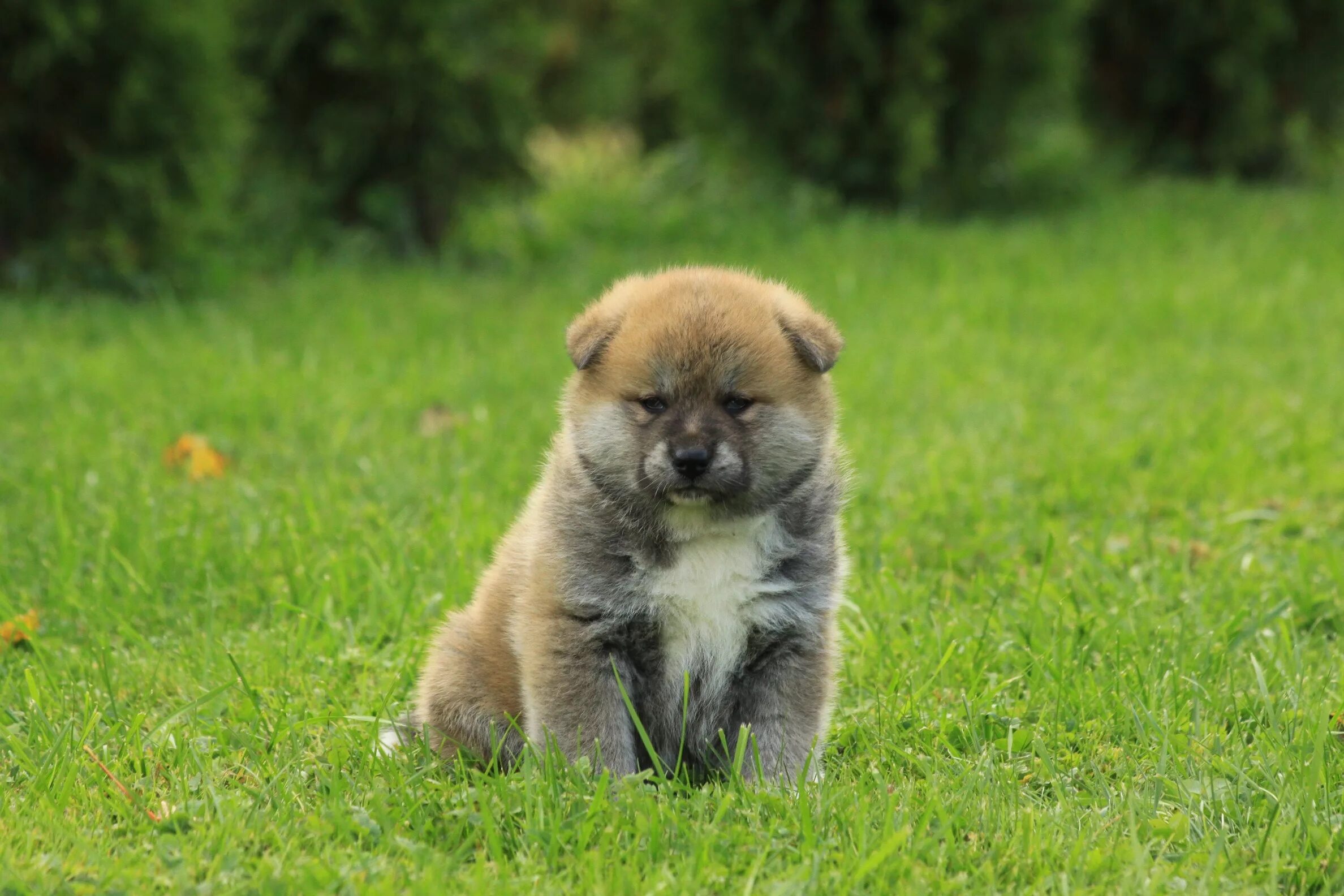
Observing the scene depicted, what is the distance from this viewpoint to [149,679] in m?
3.86

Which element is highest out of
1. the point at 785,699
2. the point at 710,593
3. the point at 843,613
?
the point at 710,593

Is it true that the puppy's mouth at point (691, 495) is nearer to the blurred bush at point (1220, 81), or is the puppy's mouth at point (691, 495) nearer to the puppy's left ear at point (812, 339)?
the puppy's left ear at point (812, 339)

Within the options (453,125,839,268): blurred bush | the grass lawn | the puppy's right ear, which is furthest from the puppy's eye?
(453,125,839,268): blurred bush

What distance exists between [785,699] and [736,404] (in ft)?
2.19

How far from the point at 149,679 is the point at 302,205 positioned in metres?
6.46

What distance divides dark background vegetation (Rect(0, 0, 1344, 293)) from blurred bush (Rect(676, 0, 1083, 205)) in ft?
0.06

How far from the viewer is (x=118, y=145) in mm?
8531

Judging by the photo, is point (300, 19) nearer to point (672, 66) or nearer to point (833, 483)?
point (672, 66)

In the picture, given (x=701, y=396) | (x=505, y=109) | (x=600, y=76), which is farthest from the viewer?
(x=600, y=76)

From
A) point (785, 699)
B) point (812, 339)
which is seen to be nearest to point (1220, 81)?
point (812, 339)

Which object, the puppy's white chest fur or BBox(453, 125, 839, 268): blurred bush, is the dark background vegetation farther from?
the puppy's white chest fur

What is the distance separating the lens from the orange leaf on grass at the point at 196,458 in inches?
220

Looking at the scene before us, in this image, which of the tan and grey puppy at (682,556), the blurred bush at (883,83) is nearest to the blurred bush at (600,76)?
the blurred bush at (883,83)

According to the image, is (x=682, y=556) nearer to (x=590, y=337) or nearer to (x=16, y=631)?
(x=590, y=337)
